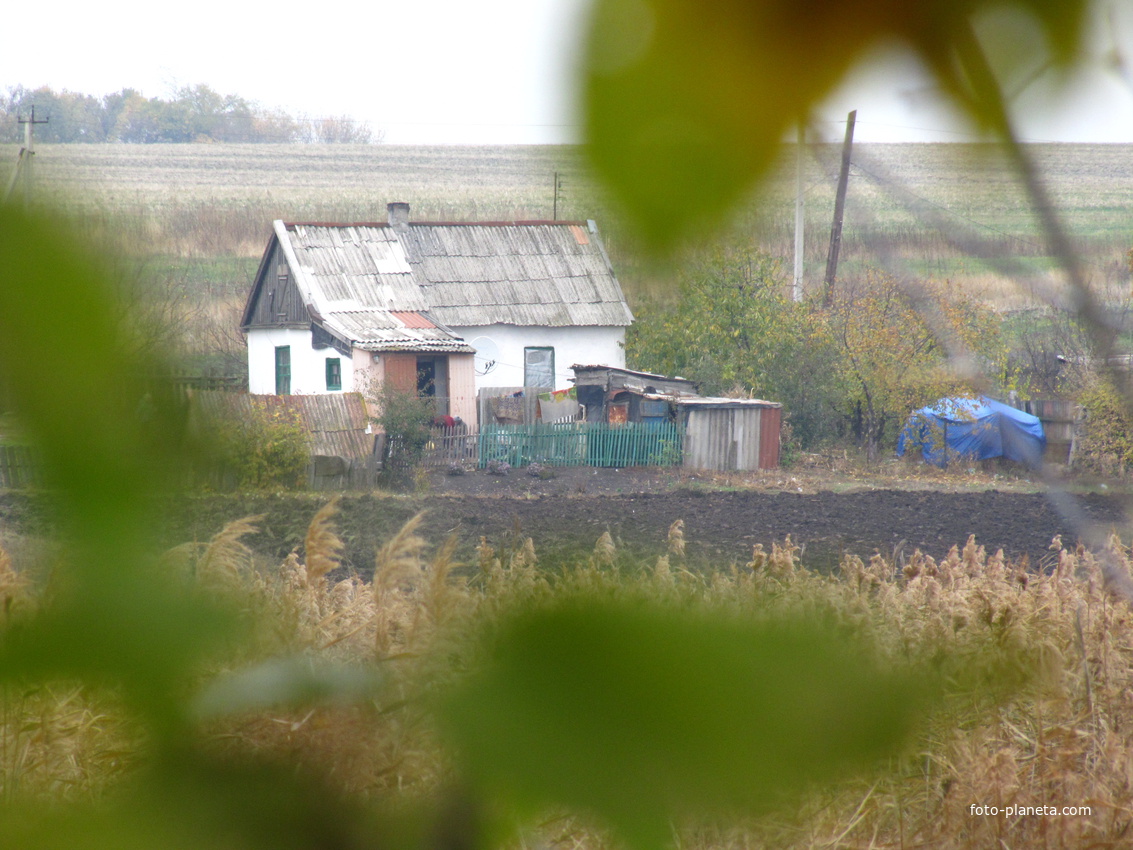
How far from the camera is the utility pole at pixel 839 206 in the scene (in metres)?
0.26

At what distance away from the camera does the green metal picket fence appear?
2.62 ft

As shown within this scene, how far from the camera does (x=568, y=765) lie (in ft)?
0.70

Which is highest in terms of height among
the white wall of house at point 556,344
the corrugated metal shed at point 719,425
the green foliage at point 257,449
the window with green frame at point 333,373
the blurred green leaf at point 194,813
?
the white wall of house at point 556,344

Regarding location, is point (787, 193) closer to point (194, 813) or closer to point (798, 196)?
point (798, 196)

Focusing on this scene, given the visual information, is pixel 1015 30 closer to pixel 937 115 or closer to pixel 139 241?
pixel 937 115

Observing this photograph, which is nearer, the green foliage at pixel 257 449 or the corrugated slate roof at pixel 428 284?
the green foliage at pixel 257 449

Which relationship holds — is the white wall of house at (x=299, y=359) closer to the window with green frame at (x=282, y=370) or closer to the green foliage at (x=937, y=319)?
the window with green frame at (x=282, y=370)

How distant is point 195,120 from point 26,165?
7 centimetres

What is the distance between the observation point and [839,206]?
11.1 inches

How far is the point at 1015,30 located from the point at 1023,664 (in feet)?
0.62

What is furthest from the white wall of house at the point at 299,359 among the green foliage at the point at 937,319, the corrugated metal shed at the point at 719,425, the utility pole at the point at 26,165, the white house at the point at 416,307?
the corrugated metal shed at the point at 719,425

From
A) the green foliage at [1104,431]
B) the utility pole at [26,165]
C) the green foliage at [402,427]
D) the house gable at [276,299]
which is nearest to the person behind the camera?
the utility pole at [26,165]

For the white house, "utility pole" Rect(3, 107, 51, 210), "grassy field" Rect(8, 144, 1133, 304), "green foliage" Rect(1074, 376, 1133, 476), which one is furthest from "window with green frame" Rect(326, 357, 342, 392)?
"green foliage" Rect(1074, 376, 1133, 476)

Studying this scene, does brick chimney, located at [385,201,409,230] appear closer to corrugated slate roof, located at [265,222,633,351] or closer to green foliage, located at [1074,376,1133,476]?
corrugated slate roof, located at [265,222,633,351]
